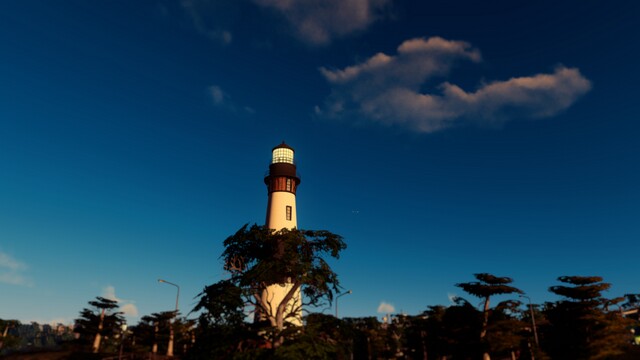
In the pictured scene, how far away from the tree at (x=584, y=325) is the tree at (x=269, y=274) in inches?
893

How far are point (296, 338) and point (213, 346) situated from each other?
5.95m

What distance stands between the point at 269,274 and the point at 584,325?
29800 mm

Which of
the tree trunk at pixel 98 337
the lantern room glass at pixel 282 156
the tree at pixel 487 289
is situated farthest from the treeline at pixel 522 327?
the tree trunk at pixel 98 337

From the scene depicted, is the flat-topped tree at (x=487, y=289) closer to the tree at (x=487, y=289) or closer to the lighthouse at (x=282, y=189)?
the tree at (x=487, y=289)

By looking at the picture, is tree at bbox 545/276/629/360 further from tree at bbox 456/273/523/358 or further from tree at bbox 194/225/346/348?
tree at bbox 194/225/346/348

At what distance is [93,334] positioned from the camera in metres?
59.7

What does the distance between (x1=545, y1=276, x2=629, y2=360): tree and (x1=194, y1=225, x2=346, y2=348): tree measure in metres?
22.7

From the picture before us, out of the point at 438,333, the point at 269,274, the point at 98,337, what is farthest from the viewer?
the point at 98,337

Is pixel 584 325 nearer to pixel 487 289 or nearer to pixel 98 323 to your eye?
pixel 487 289

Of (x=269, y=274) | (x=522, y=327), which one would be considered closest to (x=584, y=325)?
(x=522, y=327)

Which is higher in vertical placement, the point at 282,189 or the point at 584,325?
the point at 282,189

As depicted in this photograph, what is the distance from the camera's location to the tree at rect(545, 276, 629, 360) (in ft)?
129

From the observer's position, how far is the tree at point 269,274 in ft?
109

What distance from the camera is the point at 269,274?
34.7m
